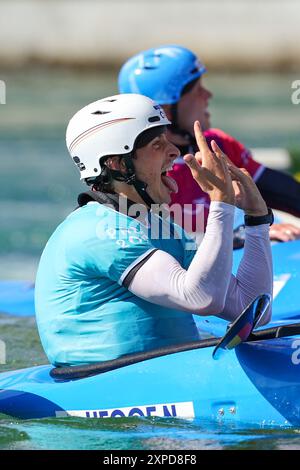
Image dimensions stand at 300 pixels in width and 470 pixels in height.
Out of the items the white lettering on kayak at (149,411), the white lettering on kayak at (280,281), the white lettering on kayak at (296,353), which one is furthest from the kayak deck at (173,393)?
the white lettering on kayak at (280,281)

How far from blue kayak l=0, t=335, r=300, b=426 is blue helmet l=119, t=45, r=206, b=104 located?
2.51 m

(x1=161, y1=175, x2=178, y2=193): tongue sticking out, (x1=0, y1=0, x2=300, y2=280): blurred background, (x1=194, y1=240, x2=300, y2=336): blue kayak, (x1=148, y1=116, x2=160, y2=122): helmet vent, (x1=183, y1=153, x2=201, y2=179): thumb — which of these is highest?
(x1=148, y1=116, x2=160, y2=122): helmet vent

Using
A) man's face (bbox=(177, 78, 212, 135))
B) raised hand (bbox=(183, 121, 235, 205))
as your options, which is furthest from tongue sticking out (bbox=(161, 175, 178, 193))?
man's face (bbox=(177, 78, 212, 135))

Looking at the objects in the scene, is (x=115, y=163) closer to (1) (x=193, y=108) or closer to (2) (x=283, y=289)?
(2) (x=283, y=289)

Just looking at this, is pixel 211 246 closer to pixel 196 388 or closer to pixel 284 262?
pixel 196 388

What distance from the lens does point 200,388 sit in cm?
395

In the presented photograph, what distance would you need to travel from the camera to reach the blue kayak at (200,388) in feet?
12.8

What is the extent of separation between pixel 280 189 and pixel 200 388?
273 cm

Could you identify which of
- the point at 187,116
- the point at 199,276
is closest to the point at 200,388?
the point at 199,276

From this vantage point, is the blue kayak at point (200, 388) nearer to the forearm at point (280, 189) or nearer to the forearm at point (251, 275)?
the forearm at point (251, 275)

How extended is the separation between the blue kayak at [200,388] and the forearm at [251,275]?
6.8 inches

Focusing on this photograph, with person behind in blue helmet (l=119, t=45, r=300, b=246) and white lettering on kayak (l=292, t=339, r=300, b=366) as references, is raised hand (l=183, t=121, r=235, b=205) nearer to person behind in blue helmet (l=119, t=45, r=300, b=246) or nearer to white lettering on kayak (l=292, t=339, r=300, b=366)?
white lettering on kayak (l=292, t=339, r=300, b=366)

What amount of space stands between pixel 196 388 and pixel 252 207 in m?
0.66

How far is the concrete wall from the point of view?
25219 millimetres
